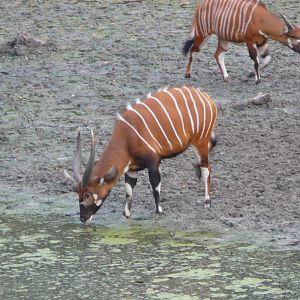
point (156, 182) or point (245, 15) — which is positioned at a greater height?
point (245, 15)

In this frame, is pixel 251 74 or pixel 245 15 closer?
pixel 245 15

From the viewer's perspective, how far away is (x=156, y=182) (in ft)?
33.4

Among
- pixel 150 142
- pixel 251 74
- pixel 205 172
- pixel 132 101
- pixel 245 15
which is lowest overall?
pixel 132 101

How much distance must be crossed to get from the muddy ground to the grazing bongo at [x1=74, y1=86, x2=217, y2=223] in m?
0.36

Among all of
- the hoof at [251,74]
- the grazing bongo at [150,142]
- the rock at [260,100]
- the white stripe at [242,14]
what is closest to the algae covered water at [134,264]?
the grazing bongo at [150,142]

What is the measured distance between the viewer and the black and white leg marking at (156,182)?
10148mm

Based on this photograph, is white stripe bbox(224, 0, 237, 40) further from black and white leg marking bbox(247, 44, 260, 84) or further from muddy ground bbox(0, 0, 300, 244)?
muddy ground bbox(0, 0, 300, 244)

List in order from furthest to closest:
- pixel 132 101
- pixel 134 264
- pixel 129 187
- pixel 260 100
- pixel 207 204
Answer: pixel 132 101 → pixel 260 100 → pixel 207 204 → pixel 129 187 → pixel 134 264

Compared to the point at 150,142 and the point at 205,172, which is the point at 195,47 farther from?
the point at 150,142

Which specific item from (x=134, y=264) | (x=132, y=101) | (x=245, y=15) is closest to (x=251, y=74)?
(x=245, y=15)

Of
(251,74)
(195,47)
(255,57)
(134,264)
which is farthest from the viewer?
(195,47)

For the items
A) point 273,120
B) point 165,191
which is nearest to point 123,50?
point 273,120

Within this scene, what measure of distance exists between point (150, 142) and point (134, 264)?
142 cm

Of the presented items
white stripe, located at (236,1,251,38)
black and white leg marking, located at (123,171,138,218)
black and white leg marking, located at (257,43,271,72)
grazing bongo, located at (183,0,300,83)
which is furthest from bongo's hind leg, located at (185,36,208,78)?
black and white leg marking, located at (123,171,138,218)
